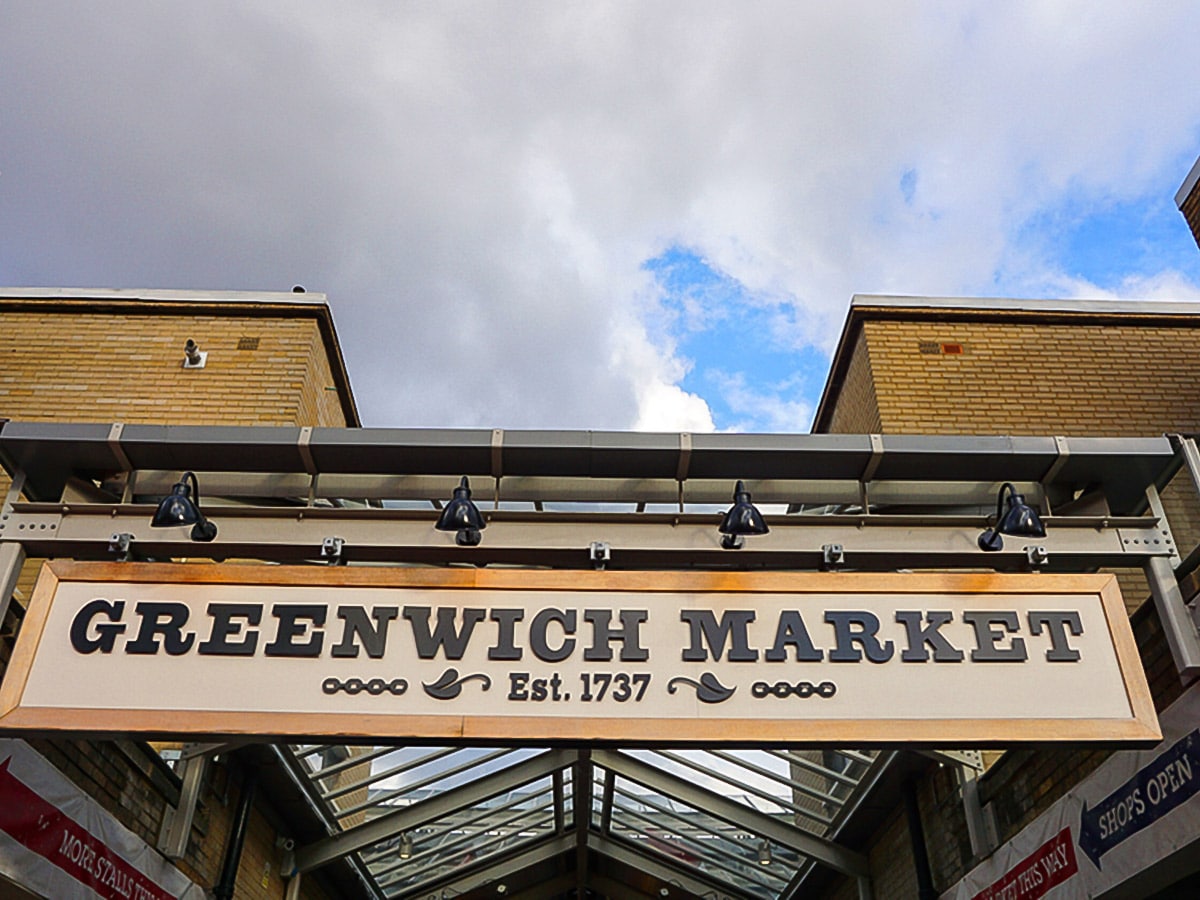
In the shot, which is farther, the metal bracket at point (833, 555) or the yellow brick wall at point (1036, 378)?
the yellow brick wall at point (1036, 378)

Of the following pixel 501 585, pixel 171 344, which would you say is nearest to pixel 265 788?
pixel 171 344

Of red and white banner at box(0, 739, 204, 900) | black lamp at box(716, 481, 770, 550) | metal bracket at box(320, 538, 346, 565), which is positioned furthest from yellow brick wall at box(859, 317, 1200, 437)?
red and white banner at box(0, 739, 204, 900)

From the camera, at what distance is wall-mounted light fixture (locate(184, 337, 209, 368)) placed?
10203mm

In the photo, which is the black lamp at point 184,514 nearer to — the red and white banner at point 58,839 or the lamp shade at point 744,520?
the red and white banner at point 58,839

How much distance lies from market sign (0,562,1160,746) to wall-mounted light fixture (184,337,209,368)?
599 centimetres

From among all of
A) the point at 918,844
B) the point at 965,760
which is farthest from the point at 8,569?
the point at 918,844

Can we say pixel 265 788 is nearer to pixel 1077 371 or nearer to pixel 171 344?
pixel 171 344

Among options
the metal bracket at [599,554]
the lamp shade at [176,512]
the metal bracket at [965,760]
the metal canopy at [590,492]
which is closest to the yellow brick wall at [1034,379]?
the metal bracket at [965,760]

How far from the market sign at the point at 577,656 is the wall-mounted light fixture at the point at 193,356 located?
5.99m

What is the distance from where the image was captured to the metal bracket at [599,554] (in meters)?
4.98

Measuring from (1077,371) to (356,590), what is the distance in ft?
27.5

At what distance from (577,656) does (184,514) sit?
6.55ft

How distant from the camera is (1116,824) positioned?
5203mm

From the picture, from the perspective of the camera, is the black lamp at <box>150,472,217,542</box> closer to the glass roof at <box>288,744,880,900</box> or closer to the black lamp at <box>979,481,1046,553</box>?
the black lamp at <box>979,481,1046,553</box>
